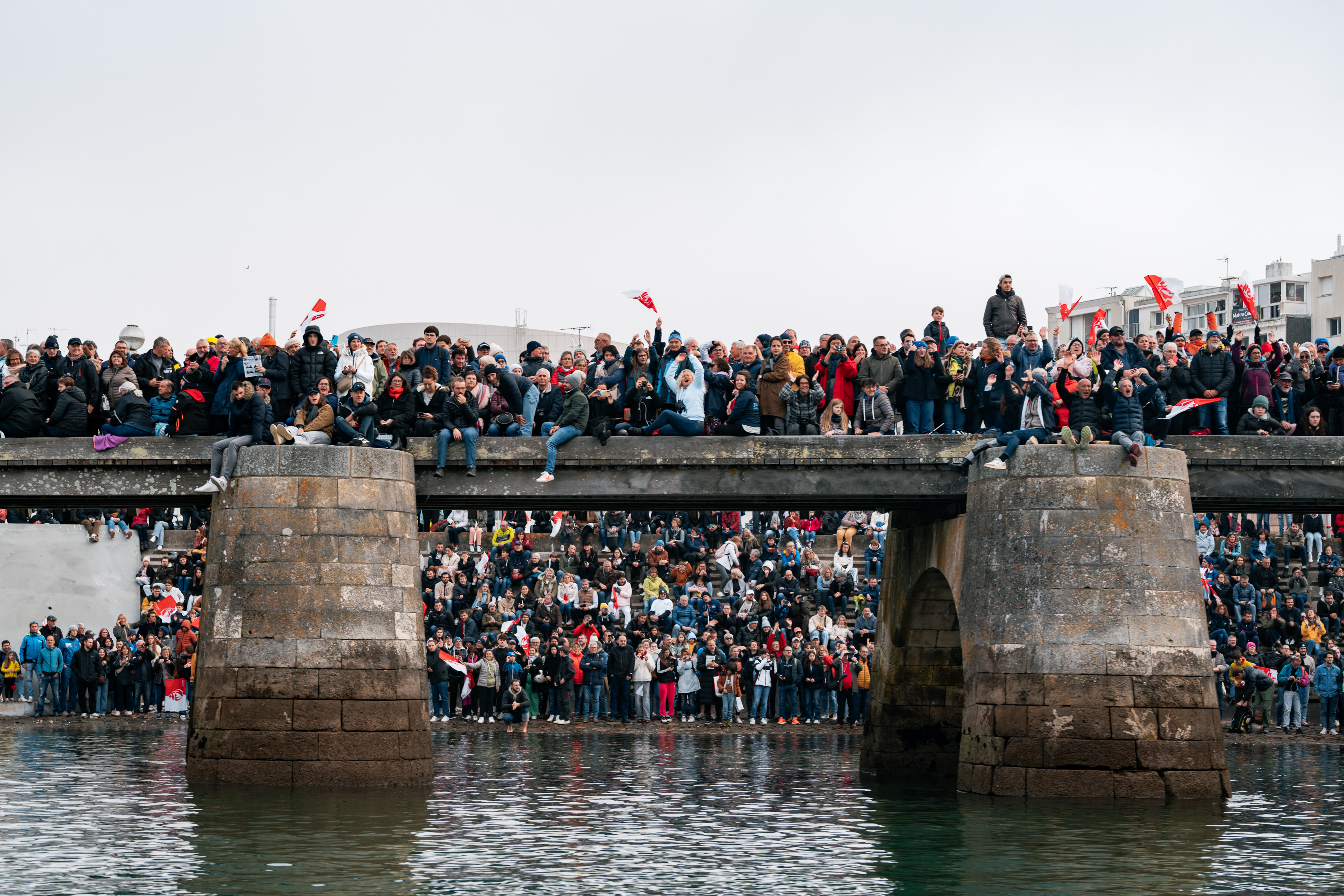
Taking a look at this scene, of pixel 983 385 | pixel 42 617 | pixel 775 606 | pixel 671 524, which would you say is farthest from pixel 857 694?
pixel 42 617

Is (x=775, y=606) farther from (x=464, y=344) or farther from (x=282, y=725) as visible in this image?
(x=282, y=725)

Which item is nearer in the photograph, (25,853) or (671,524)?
(25,853)

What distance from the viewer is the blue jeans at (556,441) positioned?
24.5 meters

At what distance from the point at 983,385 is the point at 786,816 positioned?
7264 mm

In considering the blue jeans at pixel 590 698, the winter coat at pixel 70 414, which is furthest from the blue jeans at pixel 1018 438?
the blue jeans at pixel 590 698

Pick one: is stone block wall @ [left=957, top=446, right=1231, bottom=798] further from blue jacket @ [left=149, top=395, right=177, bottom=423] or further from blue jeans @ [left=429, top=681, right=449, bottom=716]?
blue jeans @ [left=429, top=681, right=449, bottom=716]

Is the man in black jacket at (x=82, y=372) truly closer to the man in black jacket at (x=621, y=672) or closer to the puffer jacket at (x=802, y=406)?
the puffer jacket at (x=802, y=406)

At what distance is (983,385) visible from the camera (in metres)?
25.7

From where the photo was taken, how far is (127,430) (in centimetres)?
2483

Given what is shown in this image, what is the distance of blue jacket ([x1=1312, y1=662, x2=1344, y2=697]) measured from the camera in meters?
35.3

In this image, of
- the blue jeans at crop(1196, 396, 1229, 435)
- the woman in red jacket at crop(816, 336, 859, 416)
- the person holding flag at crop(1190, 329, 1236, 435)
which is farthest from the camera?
the woman in red jacket at crop(816, 336, 859, 416)

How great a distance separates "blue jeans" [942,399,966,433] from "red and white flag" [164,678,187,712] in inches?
753

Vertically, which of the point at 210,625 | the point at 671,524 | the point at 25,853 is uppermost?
the point at 671,524

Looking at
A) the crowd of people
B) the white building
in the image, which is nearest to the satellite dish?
the crowd of people
